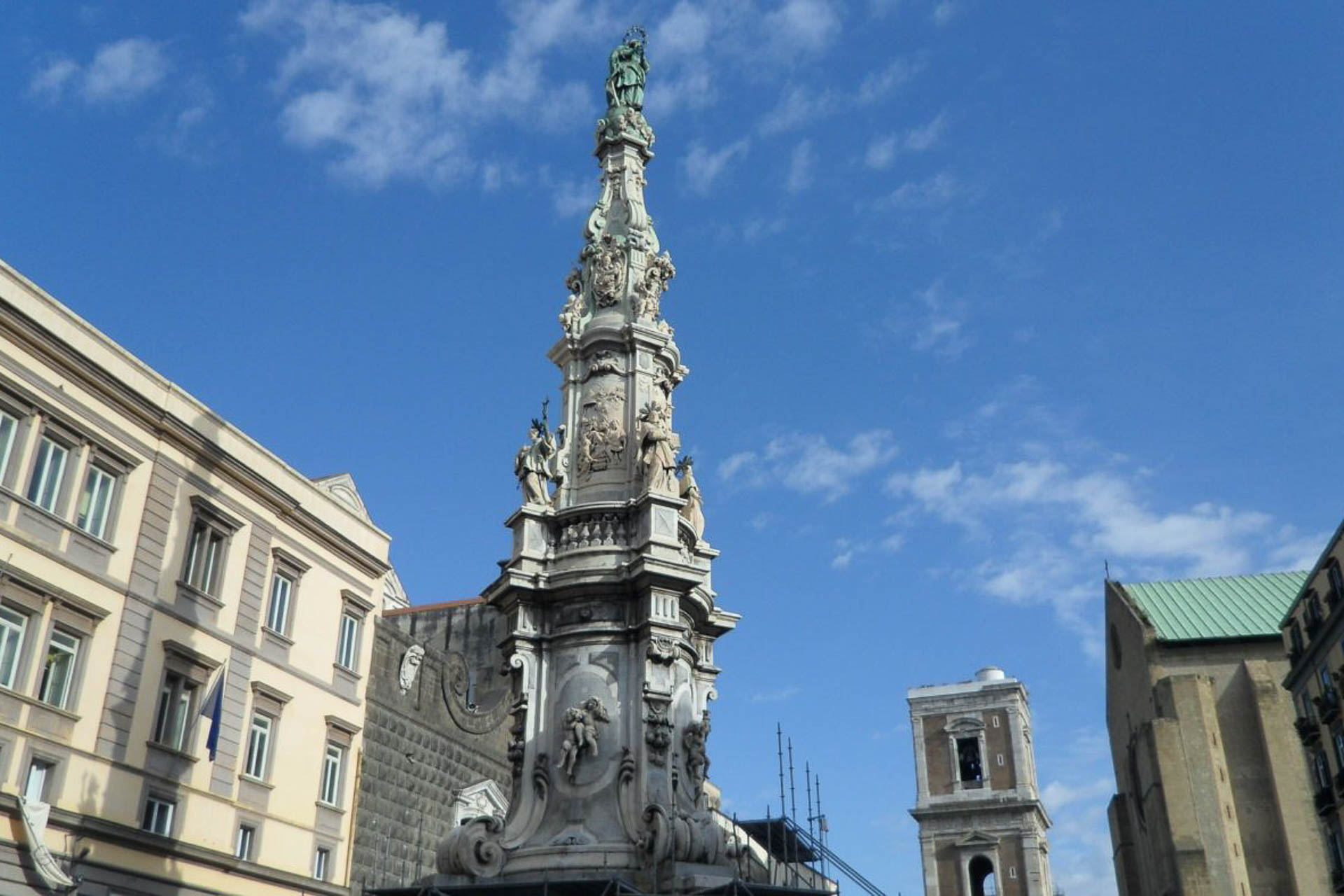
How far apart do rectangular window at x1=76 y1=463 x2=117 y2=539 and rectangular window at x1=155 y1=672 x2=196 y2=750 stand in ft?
12.6

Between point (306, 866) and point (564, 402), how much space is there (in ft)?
53.3

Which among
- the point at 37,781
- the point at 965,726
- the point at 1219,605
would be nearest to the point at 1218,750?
the point at 1219,605

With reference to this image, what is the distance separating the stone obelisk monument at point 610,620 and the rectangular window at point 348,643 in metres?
15.3

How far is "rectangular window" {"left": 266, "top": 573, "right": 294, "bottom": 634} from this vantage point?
31155 mm

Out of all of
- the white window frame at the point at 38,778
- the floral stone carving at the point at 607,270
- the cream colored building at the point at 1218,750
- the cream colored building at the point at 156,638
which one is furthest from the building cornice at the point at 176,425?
the cream colored building at the point at 1218,750

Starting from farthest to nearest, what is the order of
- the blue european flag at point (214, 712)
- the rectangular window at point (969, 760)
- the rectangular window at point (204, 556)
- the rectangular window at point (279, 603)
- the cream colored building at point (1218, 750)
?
the rectangular window at point (969, 760) < the cream colored building at point (1218, 750) < the rectangular window at point (279, 603) < the rectangular window at point (204, 556) < the blue european flag at point (214, 712)

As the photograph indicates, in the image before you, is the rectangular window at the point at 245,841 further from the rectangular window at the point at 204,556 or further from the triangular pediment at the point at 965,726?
the triangular pediment at the point at 965,726

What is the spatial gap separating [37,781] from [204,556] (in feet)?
23.3

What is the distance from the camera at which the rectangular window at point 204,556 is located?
1135 inches

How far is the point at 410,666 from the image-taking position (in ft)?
117

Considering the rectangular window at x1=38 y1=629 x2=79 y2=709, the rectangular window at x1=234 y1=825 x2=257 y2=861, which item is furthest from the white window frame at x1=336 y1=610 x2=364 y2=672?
the rectangular window at x1=38 y1=629 x2=79 y2=709

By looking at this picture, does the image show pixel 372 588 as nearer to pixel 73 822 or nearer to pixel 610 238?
pixel 73 822

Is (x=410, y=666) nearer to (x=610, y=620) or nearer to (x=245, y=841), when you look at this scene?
(x=245, y=841)

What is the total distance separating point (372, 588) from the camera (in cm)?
3559
